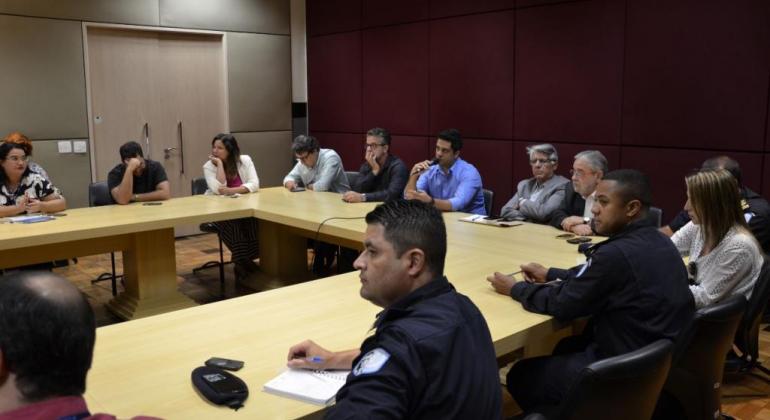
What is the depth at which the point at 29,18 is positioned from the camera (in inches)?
224

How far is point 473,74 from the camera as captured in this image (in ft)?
18.9

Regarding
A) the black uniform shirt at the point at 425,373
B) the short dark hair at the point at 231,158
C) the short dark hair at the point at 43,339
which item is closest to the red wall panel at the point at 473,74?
the short dark hair at the point at 231,158

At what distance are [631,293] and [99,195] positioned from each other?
12.6 feet

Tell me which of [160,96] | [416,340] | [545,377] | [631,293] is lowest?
[545,377]

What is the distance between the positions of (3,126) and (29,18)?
0.94 m

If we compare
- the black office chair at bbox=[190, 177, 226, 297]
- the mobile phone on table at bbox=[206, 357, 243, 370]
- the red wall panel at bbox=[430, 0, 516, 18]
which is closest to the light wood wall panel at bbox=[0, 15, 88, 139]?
the black office chair at bbox=[190, 177, 226, 297]

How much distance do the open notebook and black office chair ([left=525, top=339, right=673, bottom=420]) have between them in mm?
498

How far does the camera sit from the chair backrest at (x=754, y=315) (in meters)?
2.65

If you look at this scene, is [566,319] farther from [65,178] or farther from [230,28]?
[230,28]

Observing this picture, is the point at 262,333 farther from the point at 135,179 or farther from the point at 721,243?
the point at 135,179

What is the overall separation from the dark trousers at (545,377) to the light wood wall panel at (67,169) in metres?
4.99

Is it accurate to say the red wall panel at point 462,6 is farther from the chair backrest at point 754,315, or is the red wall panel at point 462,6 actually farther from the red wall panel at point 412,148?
the chair backrest at point 754,315

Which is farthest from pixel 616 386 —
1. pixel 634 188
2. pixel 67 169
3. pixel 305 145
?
pixel 67 169

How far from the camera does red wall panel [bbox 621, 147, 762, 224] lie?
448 centimetres
